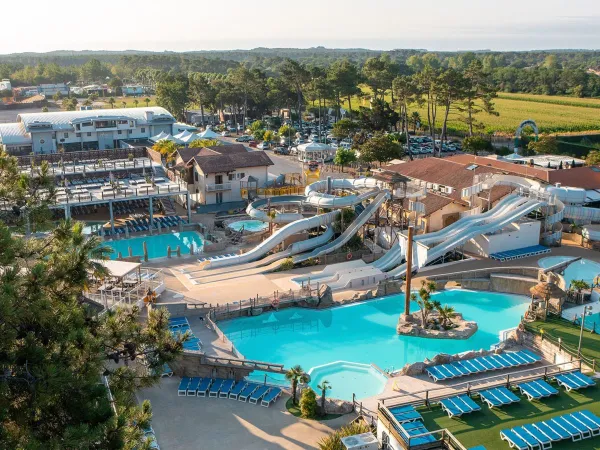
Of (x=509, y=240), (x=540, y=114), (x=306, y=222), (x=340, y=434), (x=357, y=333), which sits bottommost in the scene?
(x=357, y=333)

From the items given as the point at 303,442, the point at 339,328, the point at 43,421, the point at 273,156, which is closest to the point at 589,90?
the point at 273,156

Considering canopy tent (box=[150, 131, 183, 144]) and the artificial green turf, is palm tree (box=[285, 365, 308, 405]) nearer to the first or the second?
the artificial green turf

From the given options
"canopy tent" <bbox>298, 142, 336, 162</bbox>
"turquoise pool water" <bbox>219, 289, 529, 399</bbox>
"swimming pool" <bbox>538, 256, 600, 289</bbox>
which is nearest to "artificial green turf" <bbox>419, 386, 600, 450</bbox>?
"turquoise pool water" <bbox>219, 289, 529, 399</bbox>

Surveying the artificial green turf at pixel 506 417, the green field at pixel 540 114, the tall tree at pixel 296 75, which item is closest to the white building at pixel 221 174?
the artificial green turf at pixel 506 417

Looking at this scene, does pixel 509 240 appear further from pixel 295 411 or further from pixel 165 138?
pixel 165 138

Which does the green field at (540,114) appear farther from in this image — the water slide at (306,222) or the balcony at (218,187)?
the water slide at (306,222)

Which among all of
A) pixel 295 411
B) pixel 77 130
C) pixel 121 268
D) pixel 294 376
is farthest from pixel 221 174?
pixel 295 411
